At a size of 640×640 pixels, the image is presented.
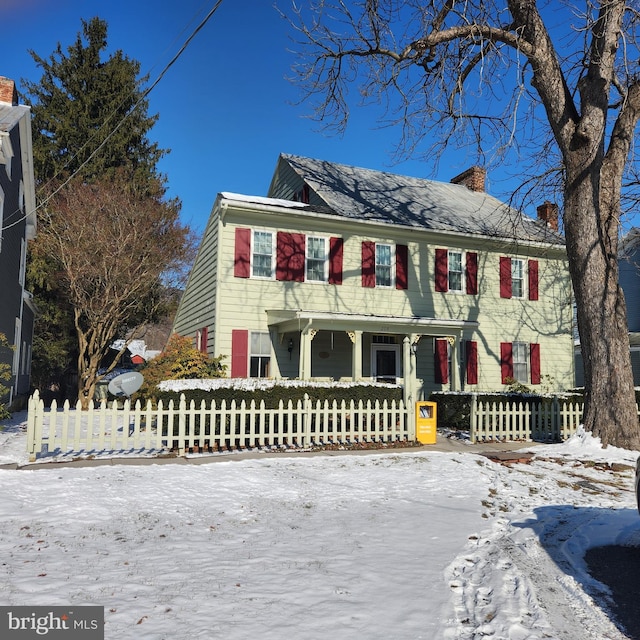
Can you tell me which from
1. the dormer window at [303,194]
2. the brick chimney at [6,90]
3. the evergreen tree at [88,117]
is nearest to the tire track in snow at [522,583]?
the dormer window at [303,194]

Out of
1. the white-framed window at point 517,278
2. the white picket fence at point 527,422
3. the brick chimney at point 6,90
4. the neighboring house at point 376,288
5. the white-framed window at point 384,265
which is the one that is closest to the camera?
the white picket fence at point 527,422

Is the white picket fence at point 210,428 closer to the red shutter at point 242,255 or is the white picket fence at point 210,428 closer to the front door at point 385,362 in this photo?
the front door at point 385,362

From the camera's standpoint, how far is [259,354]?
52.0ft

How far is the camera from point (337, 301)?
1677 cm

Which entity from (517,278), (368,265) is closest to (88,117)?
(368,265)

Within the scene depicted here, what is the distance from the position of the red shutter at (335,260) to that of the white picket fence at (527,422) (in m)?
6.03

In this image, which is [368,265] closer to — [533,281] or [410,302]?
[410,302]

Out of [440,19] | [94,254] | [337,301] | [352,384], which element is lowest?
[352,384]

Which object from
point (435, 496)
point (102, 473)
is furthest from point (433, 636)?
point (102, 473)

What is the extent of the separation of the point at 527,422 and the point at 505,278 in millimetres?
8043

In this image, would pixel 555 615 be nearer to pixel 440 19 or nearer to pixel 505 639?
pixel 505 639

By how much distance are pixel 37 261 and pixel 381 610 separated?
73.1 ft

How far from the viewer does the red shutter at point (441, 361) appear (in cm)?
1809

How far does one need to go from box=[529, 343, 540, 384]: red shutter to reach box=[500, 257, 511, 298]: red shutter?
2.14 meters
